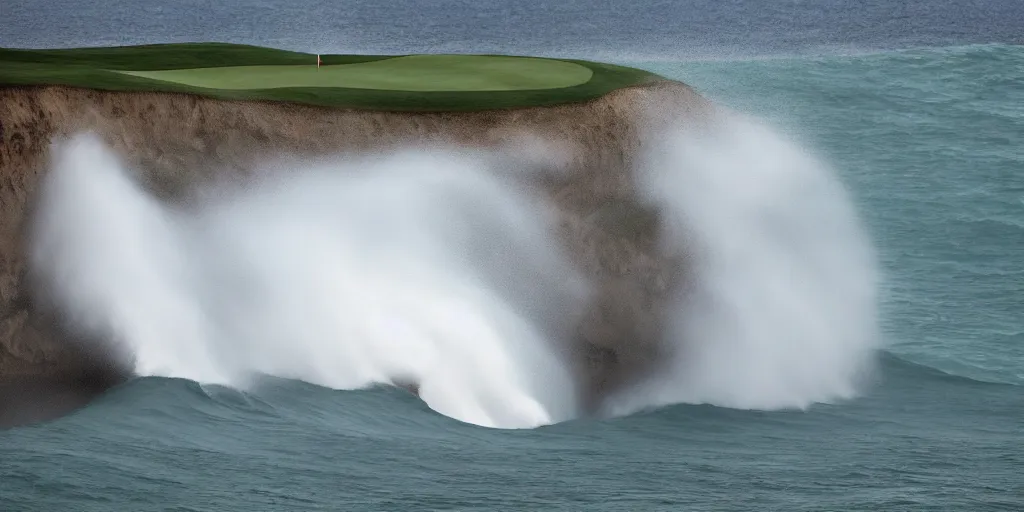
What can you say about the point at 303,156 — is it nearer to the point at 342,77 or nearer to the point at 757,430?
the point at 342,77

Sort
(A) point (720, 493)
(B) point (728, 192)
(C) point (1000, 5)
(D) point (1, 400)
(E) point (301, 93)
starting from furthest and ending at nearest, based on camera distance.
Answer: (C) point (1000, 5)
(B) point (728, 192)
(E) point (301, 93)
(D) point (1, 400)
(A) point (720, 493)

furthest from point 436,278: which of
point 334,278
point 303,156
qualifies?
point 303,156

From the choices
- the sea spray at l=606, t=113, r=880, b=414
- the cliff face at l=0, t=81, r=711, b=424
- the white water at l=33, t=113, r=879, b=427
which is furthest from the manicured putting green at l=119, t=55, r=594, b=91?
the sea spray at l=606, t=113, r=880, b=414

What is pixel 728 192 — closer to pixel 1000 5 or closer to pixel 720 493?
pixel 720 493

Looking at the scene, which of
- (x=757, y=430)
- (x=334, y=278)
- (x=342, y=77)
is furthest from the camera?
(x=342, y=77)

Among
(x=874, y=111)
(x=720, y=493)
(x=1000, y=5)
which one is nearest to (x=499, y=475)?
(x=720, y=493)
